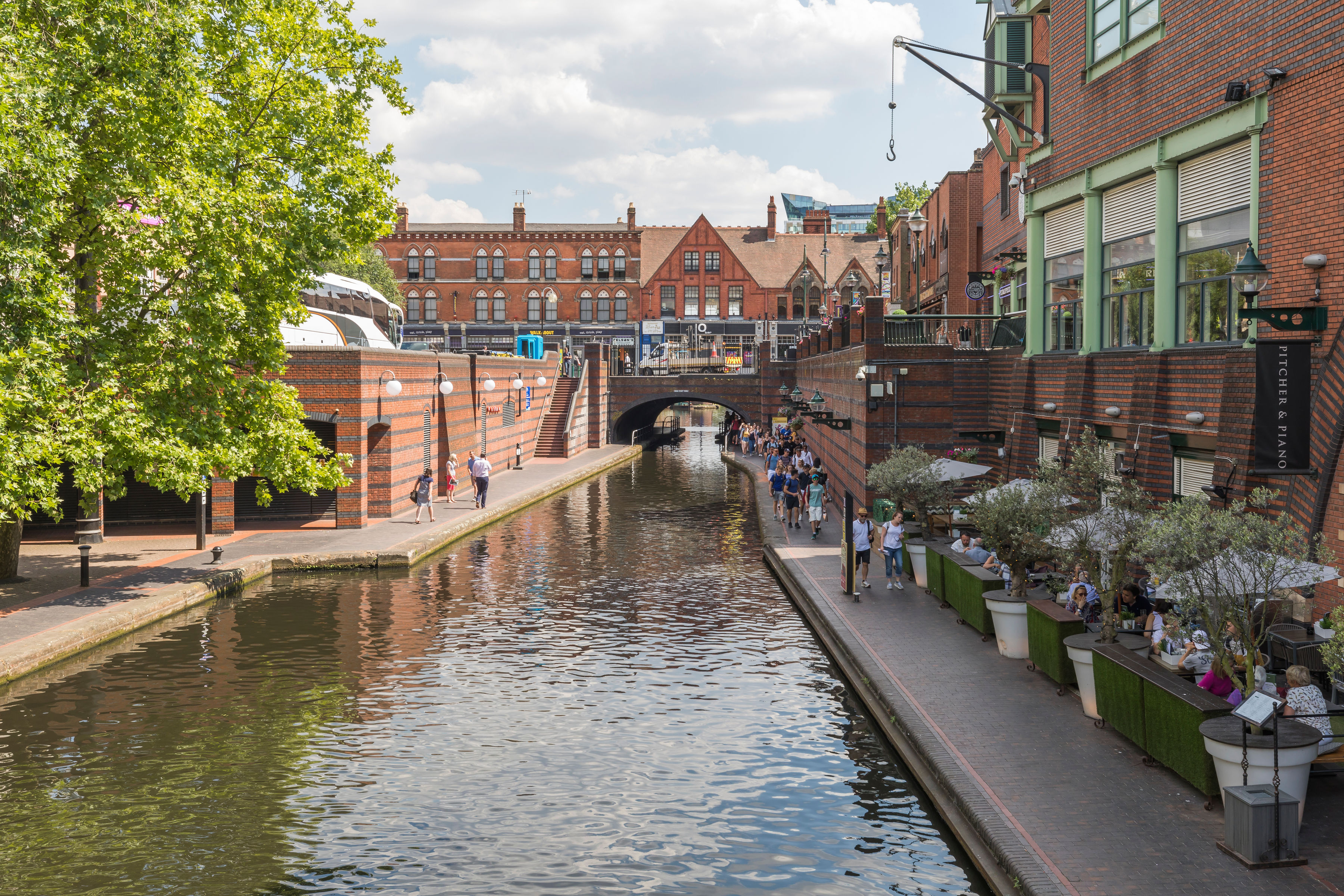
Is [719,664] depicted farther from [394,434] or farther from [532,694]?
[394,434]

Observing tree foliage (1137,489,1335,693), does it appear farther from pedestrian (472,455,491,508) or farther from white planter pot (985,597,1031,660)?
pedestrian (472,455,491,508)

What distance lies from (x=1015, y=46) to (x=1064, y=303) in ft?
19.8

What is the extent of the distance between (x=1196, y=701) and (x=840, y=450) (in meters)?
24.4

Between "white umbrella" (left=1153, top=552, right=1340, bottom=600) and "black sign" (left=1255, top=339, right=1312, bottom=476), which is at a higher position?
"black sign" (left=1255, top=339, right=1312, bottom=476)

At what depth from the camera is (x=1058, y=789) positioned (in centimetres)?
1023

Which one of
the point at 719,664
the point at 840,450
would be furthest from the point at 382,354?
the point at 719,664

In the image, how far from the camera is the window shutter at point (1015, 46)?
78.8 ft

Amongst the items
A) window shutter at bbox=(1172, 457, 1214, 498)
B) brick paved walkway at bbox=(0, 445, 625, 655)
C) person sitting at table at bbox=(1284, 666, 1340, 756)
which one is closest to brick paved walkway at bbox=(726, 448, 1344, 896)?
person sitting at table at bbox=(1284, 666, 1340, 756)

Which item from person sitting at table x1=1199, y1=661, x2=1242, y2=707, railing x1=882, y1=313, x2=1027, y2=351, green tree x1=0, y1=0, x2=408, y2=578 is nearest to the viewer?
person sitting at table x1=1199, y1=661, x2=1242, y2=707

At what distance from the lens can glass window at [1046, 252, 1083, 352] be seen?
69.6ft

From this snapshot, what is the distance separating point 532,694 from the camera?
1486 cm

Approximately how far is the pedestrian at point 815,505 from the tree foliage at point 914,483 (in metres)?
3.74

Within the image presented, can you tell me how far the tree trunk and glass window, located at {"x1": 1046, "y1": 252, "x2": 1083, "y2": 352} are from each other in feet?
64.0

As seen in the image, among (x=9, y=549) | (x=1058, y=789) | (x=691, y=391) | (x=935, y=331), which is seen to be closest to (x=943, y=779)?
(x=1058, y=789)
